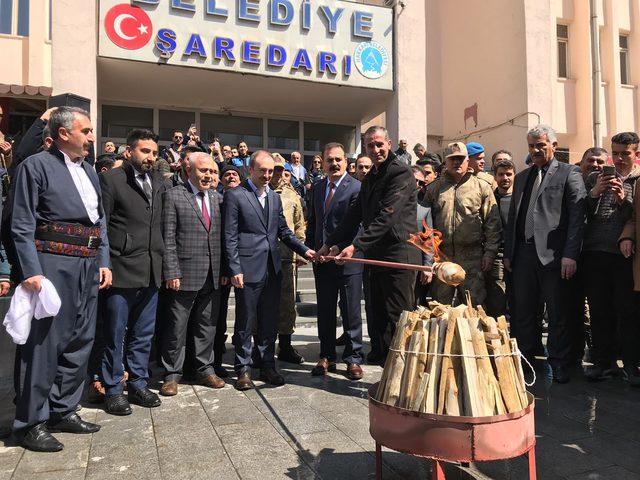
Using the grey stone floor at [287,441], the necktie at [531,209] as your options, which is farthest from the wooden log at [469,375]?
the necktie at [531,209]

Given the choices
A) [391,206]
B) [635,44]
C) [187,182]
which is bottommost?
[391,206]

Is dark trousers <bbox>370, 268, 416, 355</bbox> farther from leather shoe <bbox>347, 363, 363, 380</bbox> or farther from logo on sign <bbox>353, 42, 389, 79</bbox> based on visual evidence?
logo on sign <bbox>353, 42, 389, 79</bbox>

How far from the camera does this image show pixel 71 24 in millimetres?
9188

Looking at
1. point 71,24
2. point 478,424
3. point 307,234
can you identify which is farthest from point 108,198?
point 71,24

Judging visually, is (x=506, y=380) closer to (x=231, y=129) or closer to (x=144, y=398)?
(x=144, y=398)

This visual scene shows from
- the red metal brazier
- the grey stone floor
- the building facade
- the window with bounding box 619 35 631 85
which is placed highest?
the window with bounding box 619 35 631 85

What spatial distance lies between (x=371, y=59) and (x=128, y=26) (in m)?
5.12

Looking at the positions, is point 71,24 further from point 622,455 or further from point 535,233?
point 622,455

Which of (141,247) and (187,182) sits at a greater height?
(187,182)

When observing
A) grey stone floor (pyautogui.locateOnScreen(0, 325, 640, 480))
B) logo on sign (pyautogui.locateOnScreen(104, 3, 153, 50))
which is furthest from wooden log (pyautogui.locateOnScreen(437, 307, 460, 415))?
logo on sign (pyautogui.locateOnScreen(104, 3, 153, 50))

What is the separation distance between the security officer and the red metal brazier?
2.18m

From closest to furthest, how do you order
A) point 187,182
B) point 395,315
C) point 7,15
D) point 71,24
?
point 395,315 < point 187,182 < point 71,24 < point 7,15

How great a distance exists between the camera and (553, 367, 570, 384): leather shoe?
14.7ft

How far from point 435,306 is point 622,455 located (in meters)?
1.56
